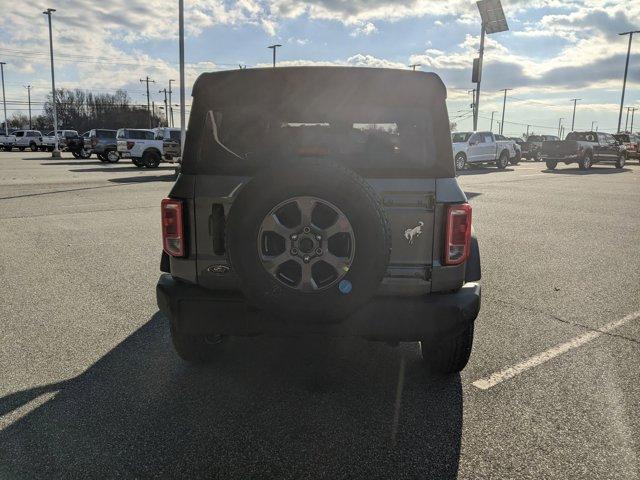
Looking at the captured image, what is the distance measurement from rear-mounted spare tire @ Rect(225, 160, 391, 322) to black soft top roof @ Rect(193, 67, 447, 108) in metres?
0.69

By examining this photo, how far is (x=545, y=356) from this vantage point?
388cm

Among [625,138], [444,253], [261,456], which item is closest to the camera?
[261,456]

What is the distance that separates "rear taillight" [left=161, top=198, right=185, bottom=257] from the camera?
3.05m

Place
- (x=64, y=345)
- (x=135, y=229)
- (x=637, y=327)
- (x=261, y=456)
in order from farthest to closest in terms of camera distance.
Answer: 1. (x=135, y=229)
2. (x=637, y=327)
3. (x=64, y=345)
4. (x=261, y=456)

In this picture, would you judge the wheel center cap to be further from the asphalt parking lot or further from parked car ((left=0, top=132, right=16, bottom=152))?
parked car ((left=0, top=132, right=16, bottom=152))

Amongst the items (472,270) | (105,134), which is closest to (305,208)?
(472,270)

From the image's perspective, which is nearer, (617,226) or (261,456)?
(261,456)

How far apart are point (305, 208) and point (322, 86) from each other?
2.93 ft

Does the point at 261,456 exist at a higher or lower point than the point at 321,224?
lower

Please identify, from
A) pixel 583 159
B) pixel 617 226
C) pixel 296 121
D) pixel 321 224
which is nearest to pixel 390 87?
pixel 296 121

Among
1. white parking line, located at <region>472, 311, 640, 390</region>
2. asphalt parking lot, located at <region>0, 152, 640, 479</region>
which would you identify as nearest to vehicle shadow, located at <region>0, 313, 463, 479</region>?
asphalt parking lot, located at <region>0, 152, 640, 479</region>

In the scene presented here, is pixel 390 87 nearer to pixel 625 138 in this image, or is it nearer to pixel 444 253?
pixel 444 253

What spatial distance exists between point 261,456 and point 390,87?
2.12m

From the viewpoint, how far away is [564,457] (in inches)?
104
